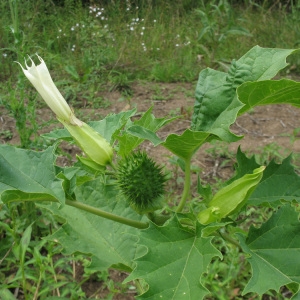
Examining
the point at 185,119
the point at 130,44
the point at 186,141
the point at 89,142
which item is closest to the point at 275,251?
the point at 186,141

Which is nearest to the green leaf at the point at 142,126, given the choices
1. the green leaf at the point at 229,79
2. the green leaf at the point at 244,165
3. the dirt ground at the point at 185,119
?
the green leaf at the point at 229,79

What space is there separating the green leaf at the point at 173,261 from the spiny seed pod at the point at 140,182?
0.50 ft

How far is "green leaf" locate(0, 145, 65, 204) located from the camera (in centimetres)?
91

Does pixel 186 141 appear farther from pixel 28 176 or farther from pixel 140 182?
pixel 28 176

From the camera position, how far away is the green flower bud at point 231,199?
3.09ft

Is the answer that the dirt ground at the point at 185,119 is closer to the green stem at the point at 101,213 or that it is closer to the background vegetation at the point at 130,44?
the background vegetation at the point at 130,44

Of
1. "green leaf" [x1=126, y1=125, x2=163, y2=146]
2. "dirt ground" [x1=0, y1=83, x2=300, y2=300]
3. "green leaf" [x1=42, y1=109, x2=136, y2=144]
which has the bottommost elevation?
"dirt ground" [x1=0, y1=83, x2=300, y2=300]

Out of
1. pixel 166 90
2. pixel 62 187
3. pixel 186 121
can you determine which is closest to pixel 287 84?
pixel 62 187

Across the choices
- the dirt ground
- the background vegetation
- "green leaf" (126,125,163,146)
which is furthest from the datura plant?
the dirt ground

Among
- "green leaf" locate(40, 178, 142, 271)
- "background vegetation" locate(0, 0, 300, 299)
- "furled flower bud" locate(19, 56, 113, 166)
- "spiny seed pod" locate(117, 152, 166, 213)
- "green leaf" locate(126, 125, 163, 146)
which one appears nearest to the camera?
"green leaf" locate(126, 125, 163, 146)

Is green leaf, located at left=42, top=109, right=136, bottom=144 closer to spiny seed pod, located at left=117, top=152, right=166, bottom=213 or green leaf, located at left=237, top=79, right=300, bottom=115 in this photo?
spiny seed pod, located at left=117, top=152, right=166, bottom=213

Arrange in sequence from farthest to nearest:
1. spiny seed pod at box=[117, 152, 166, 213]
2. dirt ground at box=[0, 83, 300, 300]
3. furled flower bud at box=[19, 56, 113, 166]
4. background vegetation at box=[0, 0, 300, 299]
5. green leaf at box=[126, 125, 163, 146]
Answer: background vegetation at box=[0, 0, 300, 299] < dirt ground at box=[0, 83, 300, 300] < spiny seed pod at box=[117, 152, 166, 213] < furled flower bud at box=[19, 56, 113, 166] < green leaf at box=[126, 125, 163, 146]

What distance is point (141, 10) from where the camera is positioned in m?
6.63

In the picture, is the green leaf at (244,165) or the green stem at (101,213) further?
the green leaf at (244,165)
